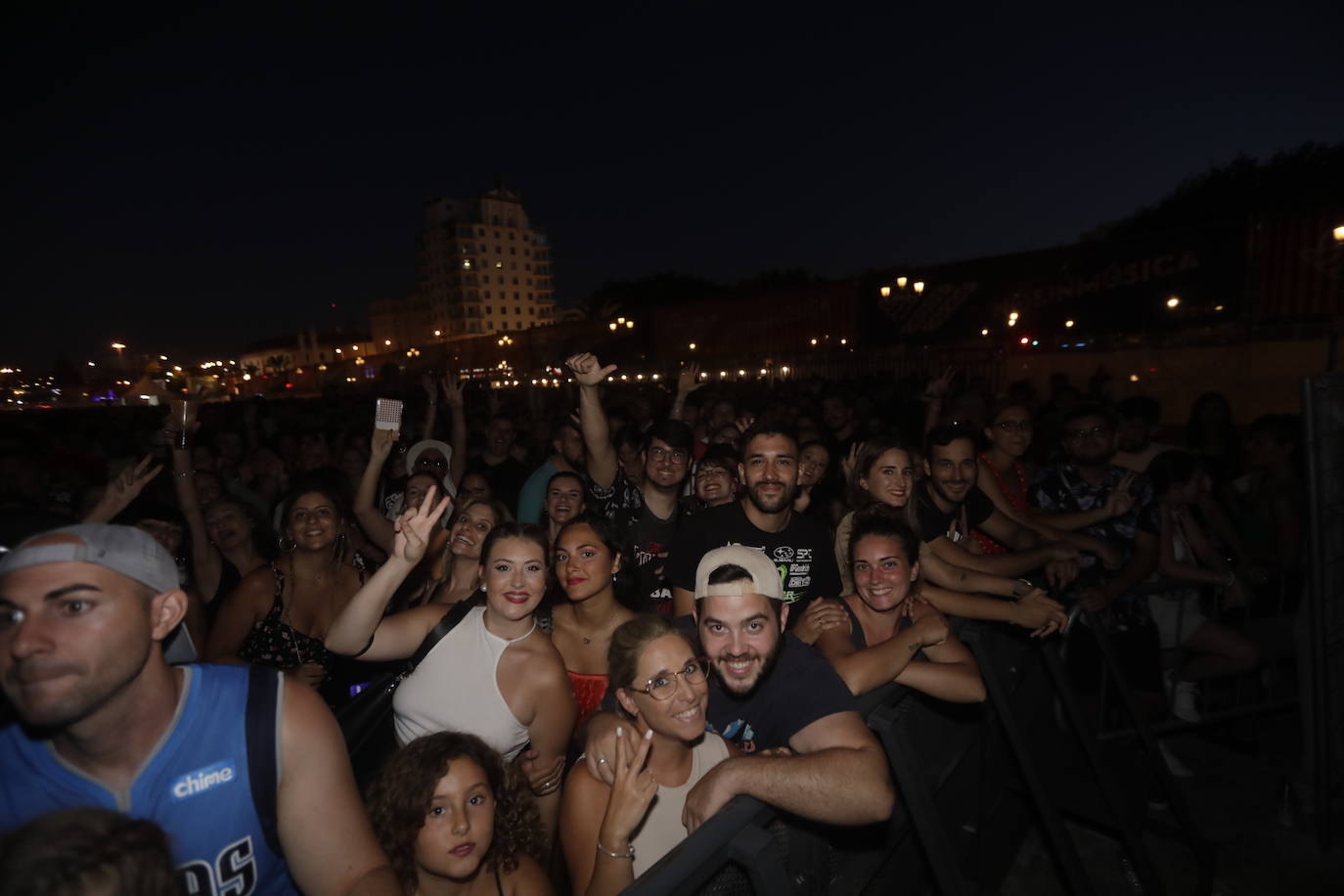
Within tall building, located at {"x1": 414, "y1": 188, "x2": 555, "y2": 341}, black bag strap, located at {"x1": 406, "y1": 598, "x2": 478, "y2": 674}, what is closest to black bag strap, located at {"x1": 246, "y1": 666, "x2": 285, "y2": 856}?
black bag strap, located at {"x1": 406, "y1": 598, "x2": 478, "y2": 674}

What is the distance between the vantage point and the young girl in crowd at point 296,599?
3.17m

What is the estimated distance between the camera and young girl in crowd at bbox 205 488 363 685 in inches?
125

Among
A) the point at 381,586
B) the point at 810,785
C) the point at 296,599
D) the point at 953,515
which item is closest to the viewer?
the point at 810,785

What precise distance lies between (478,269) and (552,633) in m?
112

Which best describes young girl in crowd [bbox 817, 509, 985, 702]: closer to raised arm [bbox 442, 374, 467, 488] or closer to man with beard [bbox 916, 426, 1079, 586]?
man with beard [bbox 916, 426, 1079, 586]

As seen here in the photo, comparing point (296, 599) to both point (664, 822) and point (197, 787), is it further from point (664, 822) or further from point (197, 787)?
point (664, 822)

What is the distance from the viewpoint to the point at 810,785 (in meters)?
1.84

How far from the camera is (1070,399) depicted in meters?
9.45

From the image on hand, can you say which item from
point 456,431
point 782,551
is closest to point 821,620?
point 782,551

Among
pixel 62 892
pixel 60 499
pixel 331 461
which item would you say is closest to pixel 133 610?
pixel 62 892

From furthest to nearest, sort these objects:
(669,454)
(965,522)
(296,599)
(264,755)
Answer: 1. (669,454)
2. (965,522)
3. (296,599)
4. (264,755)

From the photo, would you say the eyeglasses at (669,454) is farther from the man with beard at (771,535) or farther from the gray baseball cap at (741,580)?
the gray baseball cap at (741,580)

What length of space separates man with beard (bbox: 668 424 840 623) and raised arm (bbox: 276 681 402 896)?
6.64 feet

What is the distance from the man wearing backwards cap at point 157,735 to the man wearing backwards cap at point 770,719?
2.73 feet
